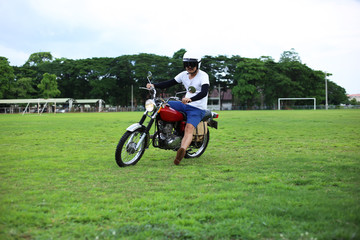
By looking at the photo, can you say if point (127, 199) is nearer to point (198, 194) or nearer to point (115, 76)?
point (198, 194)

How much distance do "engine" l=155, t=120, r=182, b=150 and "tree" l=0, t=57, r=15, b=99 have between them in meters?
68.6

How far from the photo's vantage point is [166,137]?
6.17 metres

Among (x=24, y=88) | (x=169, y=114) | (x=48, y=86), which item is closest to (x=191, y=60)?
(x=169, y=114)

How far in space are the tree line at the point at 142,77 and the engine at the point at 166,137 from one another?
61309 millimetres

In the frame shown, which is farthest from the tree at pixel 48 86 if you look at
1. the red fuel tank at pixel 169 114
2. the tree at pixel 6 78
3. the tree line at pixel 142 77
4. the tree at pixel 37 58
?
the red fuel tank at pixel 169 114

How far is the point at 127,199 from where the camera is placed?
371 centimetres

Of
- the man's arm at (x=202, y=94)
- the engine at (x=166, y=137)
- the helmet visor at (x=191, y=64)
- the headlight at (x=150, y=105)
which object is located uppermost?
the helmet visor at (x=191, y=64)

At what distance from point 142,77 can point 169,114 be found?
6337cm

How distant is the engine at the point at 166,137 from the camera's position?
614 centimetres

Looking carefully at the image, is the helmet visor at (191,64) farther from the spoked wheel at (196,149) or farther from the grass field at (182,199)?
the grass field at (182,199)

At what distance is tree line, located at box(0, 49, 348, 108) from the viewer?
220 feet

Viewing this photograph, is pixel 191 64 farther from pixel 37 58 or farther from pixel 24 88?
pixel 37 58

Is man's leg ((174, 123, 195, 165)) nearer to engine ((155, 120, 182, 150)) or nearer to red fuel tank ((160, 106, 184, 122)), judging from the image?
engine ((155, 120, 182, 150))

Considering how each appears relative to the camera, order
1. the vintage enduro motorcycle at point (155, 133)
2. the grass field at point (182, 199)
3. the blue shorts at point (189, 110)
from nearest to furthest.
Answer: the grass field at point (182, 199) → the vintage enduro motorcycle at point (155, 133) → the blue shorts at point (189, 110)
